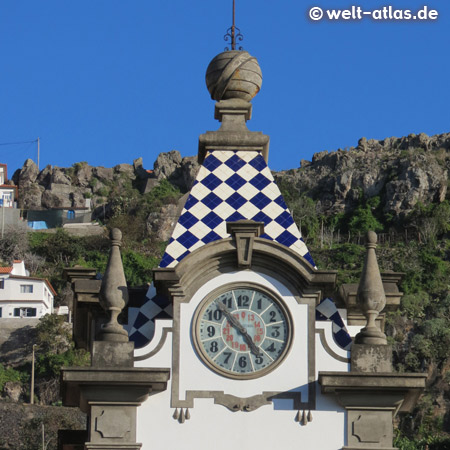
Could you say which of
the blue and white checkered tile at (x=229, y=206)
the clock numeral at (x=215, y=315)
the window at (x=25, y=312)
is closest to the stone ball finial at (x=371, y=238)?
the blue and white checkered tile at (x=229, y=206)

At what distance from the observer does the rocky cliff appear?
6511 inches

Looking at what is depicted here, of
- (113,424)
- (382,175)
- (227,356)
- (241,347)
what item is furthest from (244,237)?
(382,175)

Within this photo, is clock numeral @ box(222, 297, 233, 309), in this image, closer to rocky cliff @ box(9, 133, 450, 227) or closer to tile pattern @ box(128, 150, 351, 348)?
tile pattern @ box(128, 150, 351, 348)

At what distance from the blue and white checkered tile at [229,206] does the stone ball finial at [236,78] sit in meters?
1.26

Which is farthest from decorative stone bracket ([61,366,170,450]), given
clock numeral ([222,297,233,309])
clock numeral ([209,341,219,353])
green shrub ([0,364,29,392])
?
green shrub ([0,364,29,392])

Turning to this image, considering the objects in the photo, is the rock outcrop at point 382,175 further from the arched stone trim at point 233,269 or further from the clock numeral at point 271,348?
the clock numeral at point 271,348

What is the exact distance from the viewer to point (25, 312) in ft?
479

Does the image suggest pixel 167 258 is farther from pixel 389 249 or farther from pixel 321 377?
pixel 389 249

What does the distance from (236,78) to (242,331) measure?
5.73m

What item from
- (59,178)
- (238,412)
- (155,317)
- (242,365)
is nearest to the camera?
(238,412)

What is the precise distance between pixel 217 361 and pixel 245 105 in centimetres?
564

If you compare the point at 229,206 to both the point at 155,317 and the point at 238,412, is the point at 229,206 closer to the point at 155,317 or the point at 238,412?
the point at 155,317

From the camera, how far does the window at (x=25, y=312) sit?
145000 millimetres

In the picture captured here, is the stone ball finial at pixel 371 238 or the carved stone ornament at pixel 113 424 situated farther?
the stone ball finial at pixel 371 238
